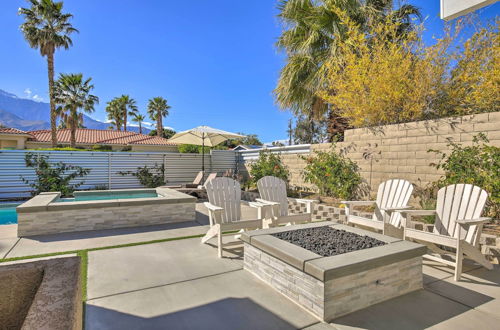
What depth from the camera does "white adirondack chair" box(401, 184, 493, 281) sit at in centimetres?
304

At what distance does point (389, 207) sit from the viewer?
13.9 feet

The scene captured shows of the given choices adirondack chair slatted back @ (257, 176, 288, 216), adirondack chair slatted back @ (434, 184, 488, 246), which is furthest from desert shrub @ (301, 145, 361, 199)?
adirondack chair slatted back @ (434, 184, 488, 246)

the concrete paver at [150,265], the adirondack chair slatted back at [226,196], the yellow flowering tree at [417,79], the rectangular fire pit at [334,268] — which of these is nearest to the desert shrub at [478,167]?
the yellow flowering tree at [417,79]

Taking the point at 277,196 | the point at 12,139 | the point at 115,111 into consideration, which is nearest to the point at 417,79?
the point at 277,196

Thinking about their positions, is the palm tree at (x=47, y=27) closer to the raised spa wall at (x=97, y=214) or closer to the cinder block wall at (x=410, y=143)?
the raised spa wall at (x=97, y=214)

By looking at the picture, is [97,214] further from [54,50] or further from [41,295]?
[54,50]

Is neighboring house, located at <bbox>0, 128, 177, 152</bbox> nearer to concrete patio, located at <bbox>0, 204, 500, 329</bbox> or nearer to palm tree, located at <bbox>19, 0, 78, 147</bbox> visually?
palm tree, located at <bbox>19, 0, 78, 147</bbox>

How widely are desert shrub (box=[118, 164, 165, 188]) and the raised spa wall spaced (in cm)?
491

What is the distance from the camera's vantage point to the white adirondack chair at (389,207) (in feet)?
12.5

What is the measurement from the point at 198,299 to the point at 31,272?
1.47 m

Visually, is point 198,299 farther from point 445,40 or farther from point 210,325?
point 445,40

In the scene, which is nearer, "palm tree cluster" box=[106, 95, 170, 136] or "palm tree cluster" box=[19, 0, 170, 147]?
"palm tree cluster" box=[19, 0, 170, 147]

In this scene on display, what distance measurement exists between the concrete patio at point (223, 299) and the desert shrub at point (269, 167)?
4849 millimetres

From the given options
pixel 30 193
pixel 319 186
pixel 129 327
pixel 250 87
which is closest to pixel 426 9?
pixel 319 186
